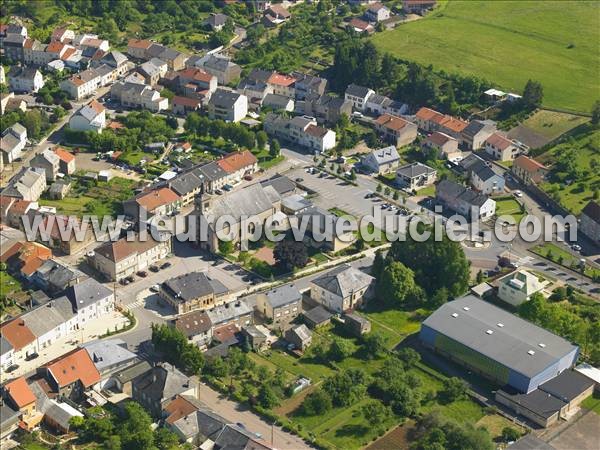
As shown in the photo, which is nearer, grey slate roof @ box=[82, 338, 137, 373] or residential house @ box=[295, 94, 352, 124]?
grey slate roof @ box=[82, 338, 137, 373]

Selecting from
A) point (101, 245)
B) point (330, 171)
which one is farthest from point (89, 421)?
point (330, 171)

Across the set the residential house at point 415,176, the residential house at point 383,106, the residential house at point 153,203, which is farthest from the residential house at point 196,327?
the residential house at point 383,106

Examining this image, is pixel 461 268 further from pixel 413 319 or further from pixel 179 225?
pixel 179 225

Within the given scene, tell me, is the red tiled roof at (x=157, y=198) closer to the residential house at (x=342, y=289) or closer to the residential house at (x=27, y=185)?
the residential house at (x=27, y=185)

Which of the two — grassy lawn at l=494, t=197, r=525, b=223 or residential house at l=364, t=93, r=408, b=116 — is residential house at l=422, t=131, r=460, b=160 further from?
residential house at l=364, t=93, r=408, b=116

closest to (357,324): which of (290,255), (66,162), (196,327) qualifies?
(290,255)

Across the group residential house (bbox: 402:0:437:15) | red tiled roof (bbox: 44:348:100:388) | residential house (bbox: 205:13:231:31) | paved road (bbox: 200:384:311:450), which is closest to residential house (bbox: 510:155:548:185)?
paved road (bbox: 200:384:311:450)

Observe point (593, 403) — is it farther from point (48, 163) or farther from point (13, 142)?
point (13, 142)
